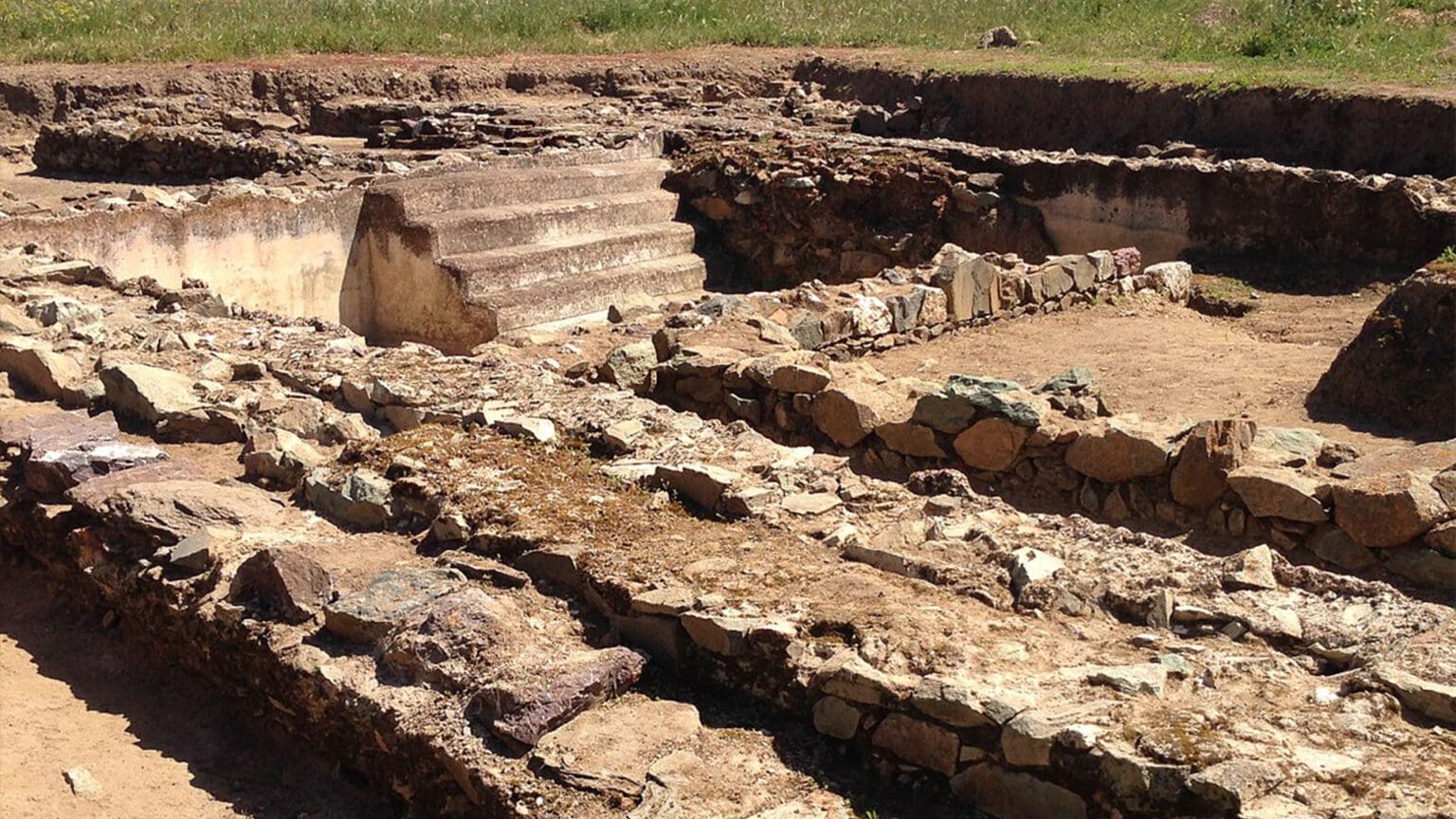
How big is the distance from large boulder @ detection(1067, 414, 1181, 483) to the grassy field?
8.43 m

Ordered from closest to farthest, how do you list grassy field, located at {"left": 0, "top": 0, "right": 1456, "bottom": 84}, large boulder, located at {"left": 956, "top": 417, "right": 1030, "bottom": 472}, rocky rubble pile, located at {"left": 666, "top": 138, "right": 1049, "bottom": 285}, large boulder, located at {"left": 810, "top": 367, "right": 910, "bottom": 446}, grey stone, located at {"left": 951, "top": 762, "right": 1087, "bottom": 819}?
1. grey stone, located at {"left": 951, "top": 762, "right": 1087, "bottom": 819}
2. large boulder, located at {"left": 956, "top": 417, "right": 1030, "bottom": 472}
3. large boulder, located at {"left": 810, "top": 367, "right": 910, "bottom": 446}
4. rocky rubble pile, located at {"left": 666, "top": 138, "right": 1049, "bottom": 285}
5. grassy field, located at {"left": 0, "top": 0, "right": 1456, "bottom": 84}

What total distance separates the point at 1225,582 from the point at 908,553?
2.85ft

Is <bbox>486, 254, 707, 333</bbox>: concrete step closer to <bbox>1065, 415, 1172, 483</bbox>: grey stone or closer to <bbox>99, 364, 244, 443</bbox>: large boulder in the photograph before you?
<bbox>99, 364, 244, 443</bbox>: large boulder

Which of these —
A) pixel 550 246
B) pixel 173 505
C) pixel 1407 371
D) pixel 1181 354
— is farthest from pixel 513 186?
pixel 173 505

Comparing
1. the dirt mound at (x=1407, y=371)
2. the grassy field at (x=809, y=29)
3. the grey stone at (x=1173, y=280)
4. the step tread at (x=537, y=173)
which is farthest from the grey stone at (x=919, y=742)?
the grassy field at (x=809, y=29)

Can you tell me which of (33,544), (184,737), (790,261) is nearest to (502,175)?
(790,261)

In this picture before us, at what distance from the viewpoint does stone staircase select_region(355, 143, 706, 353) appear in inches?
404

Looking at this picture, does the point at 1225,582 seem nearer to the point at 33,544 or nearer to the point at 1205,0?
the point at 33,544

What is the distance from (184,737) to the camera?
451 centimetres

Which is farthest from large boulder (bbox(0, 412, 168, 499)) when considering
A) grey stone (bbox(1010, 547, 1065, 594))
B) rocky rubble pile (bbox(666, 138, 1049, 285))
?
rocky rubble pile (bbox(666, 138, 1049, 285))

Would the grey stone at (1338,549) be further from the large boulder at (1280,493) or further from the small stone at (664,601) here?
the small stone at (664,601)

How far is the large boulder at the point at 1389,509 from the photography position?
15.7 ft

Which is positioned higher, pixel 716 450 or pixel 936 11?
pixel 936 11

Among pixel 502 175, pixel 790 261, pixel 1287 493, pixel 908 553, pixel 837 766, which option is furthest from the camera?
pixel 790 261
